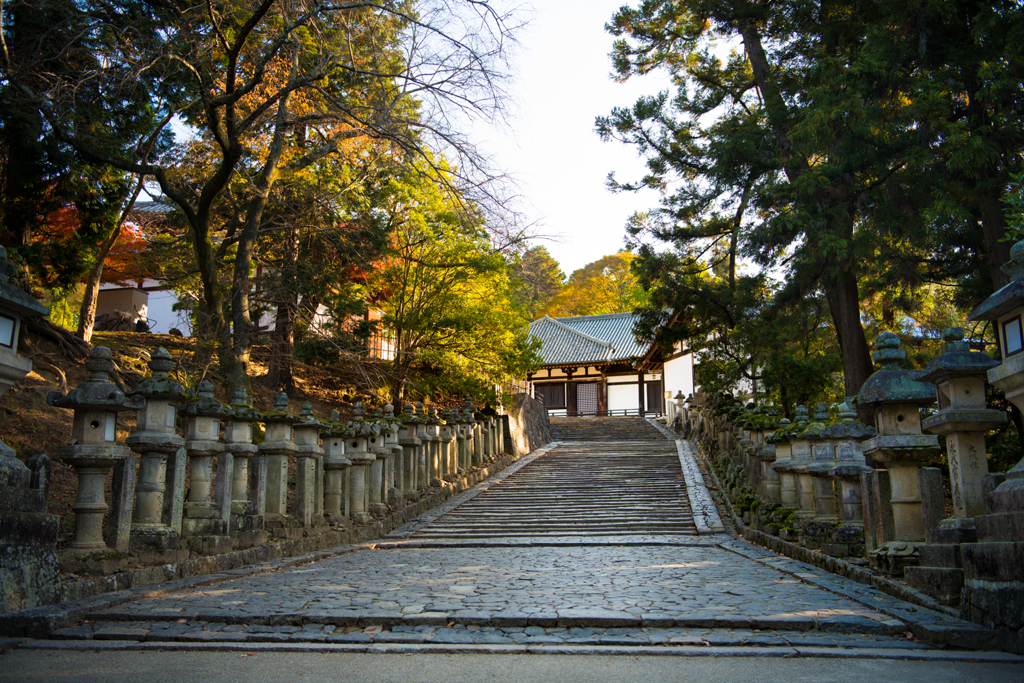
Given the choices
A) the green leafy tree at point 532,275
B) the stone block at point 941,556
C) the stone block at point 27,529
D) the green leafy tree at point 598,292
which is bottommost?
the stone block at point 941,556

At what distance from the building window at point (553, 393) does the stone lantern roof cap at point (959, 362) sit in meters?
33.6

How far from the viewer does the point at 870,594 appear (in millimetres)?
5934

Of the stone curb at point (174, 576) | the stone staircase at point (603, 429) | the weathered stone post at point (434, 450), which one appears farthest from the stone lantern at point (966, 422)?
the stone staircase at point (603, 429)

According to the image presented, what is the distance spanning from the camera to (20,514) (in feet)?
16.1

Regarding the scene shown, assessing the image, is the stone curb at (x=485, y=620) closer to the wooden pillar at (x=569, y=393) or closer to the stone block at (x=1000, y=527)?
the stone block at (x=1000, y=527)

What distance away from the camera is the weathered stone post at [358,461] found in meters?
11.5

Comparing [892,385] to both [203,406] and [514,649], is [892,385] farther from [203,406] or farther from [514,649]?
[203,406]

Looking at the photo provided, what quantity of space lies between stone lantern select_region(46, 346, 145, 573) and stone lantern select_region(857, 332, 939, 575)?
6.37m

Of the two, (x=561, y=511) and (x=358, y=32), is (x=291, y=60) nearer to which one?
(x=358, y=32)

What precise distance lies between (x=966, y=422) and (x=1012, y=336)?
798 mm

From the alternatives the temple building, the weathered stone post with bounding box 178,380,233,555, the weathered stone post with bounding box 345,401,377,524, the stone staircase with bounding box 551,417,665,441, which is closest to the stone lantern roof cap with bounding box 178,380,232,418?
the weathered stone post with bounding box 178,380,233,555

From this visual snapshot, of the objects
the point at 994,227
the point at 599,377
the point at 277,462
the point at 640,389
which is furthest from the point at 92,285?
the point at 640,389

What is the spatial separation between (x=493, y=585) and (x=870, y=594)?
10.7 ft

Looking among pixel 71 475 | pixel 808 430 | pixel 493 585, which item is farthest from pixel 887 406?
pixel 71 475
